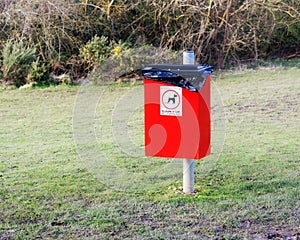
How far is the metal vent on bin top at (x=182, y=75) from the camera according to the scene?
17.3 ft

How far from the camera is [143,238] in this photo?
15.3 feet

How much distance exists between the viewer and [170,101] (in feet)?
17.8

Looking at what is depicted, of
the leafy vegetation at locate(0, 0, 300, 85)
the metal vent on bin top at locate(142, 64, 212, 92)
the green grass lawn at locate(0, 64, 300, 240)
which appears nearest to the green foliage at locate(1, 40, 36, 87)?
the leafy vegetation at locate(0, 0, 300, 85)

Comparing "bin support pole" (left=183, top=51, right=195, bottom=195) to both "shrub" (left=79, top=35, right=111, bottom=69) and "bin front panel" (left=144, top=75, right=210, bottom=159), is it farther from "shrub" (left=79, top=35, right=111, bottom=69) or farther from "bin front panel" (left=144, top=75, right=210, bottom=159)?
"shrub" (left=79, top=35, right=111, bottom=69)

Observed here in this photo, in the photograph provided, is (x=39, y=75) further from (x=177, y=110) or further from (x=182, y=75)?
(x=182, y=75)

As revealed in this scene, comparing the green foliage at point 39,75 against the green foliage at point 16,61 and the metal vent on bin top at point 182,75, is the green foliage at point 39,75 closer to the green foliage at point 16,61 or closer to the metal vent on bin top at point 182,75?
the green foliage at point 16,61

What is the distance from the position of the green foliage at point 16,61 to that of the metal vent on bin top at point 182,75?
23.4 ft

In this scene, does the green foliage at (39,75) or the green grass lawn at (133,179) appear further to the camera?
the green foliage at (39,75)

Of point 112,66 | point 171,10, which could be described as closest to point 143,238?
point 112,66

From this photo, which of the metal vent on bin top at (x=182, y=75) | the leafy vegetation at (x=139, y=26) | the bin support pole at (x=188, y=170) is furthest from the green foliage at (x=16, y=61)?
the metal vent on bin top at (x=182, y=75)

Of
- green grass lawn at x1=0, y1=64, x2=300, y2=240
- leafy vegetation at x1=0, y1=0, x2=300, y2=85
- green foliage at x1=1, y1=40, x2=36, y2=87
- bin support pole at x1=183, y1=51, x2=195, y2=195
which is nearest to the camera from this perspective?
green grass lawn at x1=0, y1=64, x2=300, y2=240

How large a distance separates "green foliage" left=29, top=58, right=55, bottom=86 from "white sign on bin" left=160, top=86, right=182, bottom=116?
7193mm

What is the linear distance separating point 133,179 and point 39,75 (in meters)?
6.52

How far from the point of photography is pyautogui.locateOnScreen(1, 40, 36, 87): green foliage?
1212 cm
